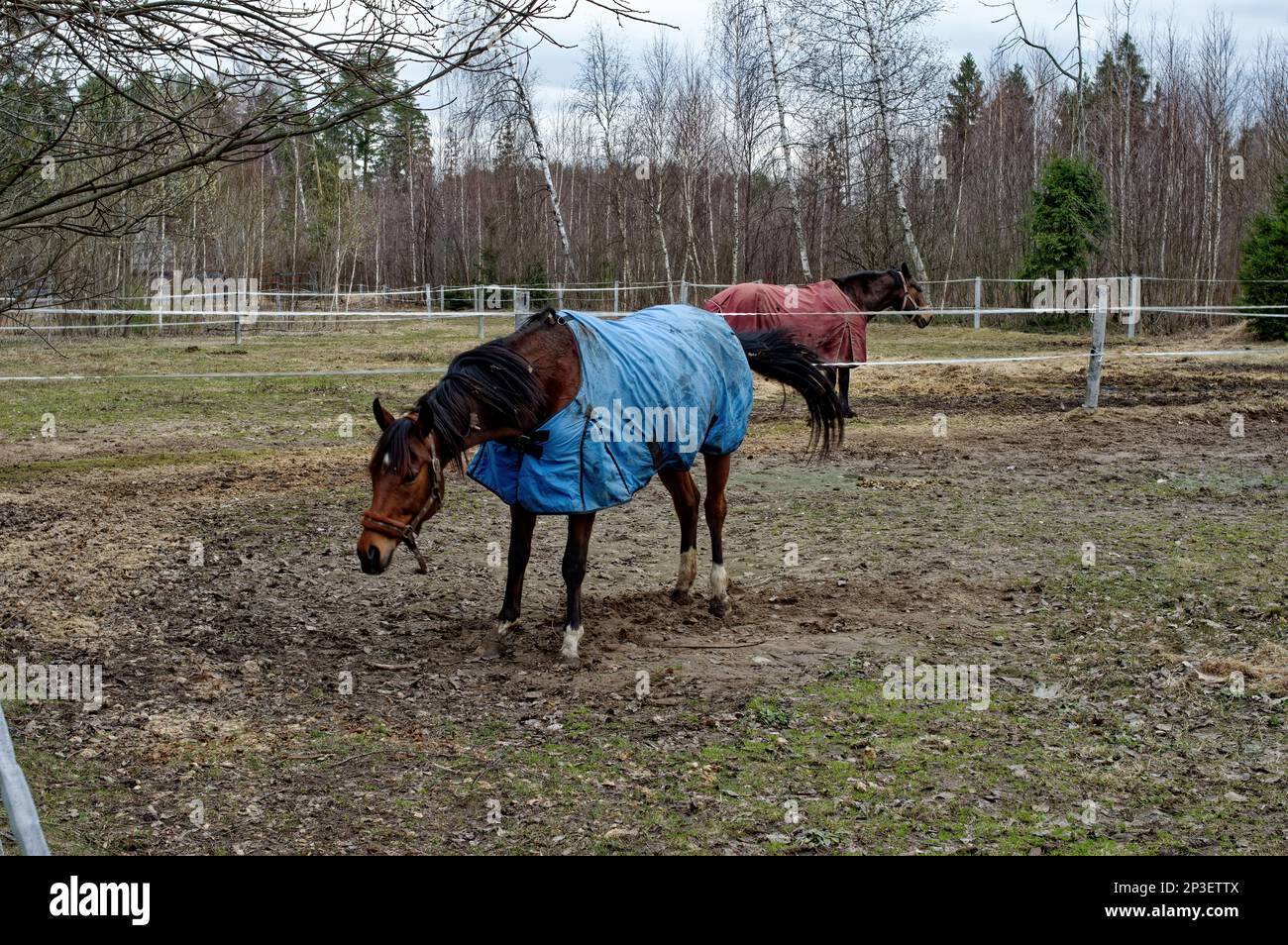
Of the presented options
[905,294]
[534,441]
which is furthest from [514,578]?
[905,294]

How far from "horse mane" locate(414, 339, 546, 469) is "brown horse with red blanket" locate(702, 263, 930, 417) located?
6.63 metres

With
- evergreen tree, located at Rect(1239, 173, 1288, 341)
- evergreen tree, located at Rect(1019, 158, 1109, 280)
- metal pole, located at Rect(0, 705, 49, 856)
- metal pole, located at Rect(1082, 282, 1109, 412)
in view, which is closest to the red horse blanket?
metal pole, located at Rect(1082, 282, 1109, 412)

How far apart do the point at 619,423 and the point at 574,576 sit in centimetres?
74

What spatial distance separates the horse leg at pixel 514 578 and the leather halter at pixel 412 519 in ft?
1.95

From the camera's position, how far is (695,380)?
5.79 metres

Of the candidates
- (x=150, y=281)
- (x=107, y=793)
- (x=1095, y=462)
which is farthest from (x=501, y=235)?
(x=107, y=793)

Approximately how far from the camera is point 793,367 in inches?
267

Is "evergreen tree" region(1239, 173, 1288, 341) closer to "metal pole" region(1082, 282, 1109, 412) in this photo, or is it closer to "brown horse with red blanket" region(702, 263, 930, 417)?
"metal pole" region(1082, 282, 1109, 412)

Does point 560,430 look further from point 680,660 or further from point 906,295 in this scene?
point 906,295

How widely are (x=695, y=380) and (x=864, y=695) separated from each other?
185 centimetres

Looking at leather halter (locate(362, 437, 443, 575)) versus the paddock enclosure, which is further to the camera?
leather halter (locate(362, 437, 443, 575))

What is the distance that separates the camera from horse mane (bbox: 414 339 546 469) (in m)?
4.83

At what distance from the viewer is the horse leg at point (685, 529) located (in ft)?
20.5
